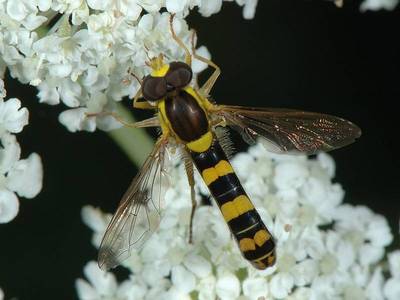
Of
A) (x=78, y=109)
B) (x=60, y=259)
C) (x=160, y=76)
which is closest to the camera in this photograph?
(x=160, y=76)

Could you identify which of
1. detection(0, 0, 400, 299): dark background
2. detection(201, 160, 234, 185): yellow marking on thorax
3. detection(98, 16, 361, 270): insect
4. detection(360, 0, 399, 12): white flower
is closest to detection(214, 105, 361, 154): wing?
detection(98, 16, 361, 270): insect

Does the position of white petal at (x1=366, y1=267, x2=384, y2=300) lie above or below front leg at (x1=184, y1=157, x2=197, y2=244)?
below

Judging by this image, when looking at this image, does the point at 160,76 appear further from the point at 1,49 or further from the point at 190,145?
the point at 1,49

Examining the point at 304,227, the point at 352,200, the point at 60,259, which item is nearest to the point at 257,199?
the point at 304,227

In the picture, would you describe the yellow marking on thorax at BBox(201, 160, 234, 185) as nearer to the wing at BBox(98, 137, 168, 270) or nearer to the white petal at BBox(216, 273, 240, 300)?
the wing at BBox(98, 137, 168, 270)

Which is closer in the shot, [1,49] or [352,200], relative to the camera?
[1,49]

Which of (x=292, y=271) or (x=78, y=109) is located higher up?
(x=78, y=109)

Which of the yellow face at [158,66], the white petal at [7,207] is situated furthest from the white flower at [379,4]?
the white petal at [7,207]
